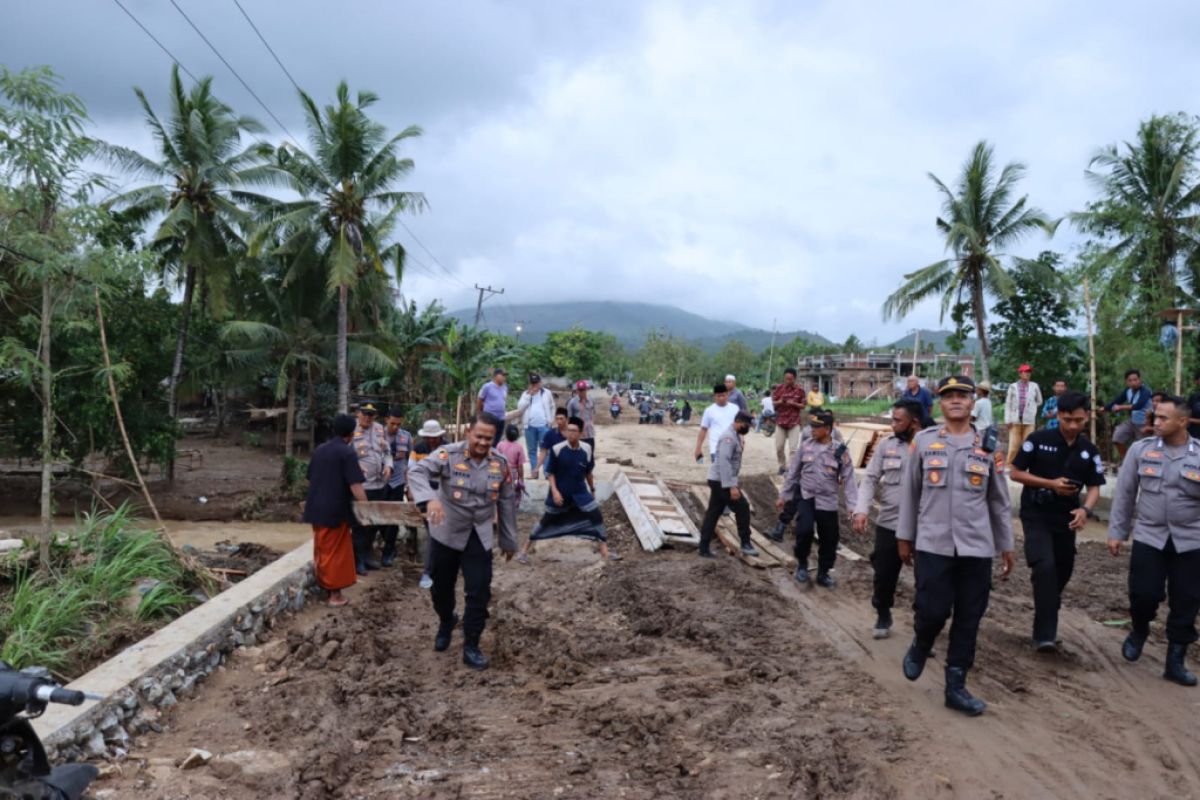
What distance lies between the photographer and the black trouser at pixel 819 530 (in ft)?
23.1

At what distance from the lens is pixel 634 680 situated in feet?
15.9

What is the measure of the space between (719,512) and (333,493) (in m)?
3.86

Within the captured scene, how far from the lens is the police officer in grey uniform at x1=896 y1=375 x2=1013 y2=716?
4156mm

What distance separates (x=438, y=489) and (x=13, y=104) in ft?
14.9

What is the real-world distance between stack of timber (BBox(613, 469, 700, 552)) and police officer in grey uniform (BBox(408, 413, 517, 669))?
145 inches

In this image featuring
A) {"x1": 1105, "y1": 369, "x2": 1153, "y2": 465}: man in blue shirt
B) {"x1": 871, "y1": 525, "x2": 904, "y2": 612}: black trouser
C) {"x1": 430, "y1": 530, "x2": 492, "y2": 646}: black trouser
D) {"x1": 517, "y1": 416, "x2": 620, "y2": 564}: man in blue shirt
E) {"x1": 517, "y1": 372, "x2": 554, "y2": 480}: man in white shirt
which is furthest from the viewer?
{"x1": 517, "y1": 372, "x2": 554, "y2": 480}: man in white shirt

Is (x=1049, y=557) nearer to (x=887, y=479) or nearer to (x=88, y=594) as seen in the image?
(x=887, y=479)

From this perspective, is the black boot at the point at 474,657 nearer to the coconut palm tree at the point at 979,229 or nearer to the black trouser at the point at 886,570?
the black trouser at the point at 886,570

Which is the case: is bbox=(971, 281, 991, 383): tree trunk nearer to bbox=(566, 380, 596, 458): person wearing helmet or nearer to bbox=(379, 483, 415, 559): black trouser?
bbox=(566, 380, 596, 458): person wearing helmet

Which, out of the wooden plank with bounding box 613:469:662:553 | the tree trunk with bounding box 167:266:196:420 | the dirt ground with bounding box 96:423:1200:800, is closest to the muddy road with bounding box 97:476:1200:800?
the dirt ground with bounding box 96:423:1200:800

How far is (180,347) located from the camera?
18.5 metres

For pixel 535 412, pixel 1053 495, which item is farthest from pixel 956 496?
pixel 535 412

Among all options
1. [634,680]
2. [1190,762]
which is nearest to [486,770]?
[634,680]

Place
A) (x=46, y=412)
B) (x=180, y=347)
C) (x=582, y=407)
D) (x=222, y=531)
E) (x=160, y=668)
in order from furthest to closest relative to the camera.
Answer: (x=180, y=347) → (x=222, y=531) → (x=582, y=407) → (x=46, y=412) → (x=160, y=668)
